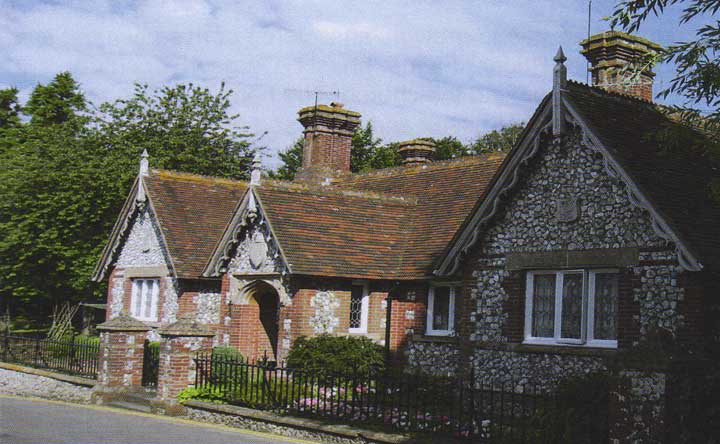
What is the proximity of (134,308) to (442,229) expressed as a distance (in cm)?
1199

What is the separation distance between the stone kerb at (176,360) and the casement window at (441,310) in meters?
5.37

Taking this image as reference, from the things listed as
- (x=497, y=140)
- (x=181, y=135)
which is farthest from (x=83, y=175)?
(x=497, y=140)

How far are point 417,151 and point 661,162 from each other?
14.5m

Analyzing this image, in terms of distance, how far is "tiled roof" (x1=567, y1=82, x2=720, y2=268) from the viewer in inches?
580

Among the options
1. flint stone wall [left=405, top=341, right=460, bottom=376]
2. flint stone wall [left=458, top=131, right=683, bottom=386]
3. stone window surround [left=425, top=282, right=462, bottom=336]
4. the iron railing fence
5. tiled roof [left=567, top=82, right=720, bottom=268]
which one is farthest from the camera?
stone window surround [left=425, top=282, right=462, bottom=336]

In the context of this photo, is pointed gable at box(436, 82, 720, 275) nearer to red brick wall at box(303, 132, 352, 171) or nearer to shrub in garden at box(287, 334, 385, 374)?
shrub in garden at box(287, 334, 385, 374)

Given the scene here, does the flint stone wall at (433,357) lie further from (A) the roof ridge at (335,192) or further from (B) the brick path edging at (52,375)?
(B) the brick path edging at (52,375)

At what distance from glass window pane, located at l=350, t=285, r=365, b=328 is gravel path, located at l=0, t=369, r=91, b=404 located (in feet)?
21.3

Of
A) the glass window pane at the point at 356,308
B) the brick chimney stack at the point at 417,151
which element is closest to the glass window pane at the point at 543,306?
the glass window pane at the point at 356,308

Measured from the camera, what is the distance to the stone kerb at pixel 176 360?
18.1 metres

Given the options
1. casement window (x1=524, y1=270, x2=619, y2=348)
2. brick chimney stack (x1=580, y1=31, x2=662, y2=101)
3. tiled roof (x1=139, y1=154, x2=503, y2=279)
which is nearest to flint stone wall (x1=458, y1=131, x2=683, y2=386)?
casement window (x1=524, y1=270, x2=619, y2=348)

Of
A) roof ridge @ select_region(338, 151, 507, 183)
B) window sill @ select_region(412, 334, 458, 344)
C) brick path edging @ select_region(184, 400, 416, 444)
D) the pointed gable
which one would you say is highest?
roof ridge @ select_region(338, 151, 507, 183)

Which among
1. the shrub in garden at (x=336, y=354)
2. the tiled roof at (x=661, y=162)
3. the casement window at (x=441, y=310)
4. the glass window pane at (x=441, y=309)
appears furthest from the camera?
the glass window pane at (x=441, y=309)

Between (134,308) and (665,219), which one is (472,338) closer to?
(665,219)
